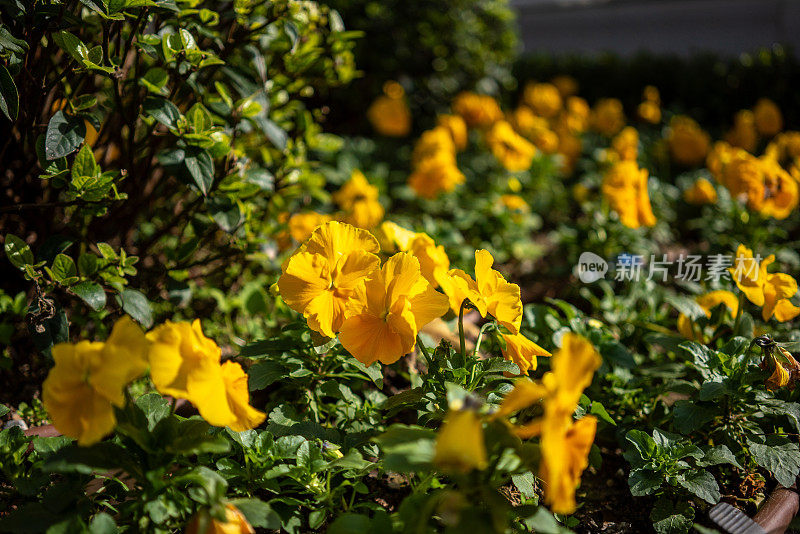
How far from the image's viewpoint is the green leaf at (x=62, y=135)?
149cm

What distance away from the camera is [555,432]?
0.96 metres

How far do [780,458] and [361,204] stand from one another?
1.76 metres

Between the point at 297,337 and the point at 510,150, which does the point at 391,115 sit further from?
the point at 297,337

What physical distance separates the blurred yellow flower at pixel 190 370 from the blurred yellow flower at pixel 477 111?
3.33 metres

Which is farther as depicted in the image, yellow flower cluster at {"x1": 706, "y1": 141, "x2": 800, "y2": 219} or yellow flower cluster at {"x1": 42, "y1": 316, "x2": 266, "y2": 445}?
yellow flower cluster at {"x1": 706, "y1": 141, "x2": 800, "y2": 219}

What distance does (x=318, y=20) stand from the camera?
84.4 inches

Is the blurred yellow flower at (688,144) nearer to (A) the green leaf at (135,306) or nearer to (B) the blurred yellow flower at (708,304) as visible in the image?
(B) the blurred yellow flower at (708,304)

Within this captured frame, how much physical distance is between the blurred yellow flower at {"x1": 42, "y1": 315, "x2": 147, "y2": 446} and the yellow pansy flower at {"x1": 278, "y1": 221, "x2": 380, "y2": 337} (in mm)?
389

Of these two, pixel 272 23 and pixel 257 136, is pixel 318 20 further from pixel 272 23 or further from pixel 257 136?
pixel 257 136

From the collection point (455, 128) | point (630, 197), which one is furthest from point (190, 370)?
point (455, 128)

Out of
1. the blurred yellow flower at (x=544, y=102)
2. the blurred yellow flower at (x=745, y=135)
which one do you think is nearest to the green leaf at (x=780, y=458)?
the blurred yellow flower at (x=745, y=135)

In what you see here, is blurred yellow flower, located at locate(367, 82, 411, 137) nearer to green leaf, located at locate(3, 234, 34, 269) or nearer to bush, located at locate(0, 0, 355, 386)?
bush, located at locate(0, 0, 355, 386)

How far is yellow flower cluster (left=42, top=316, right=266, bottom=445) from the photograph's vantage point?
1063mm

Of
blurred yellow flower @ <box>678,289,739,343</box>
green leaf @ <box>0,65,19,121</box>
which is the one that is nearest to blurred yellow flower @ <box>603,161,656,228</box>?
blurred yellow flower @ <box>678,289,739,343</box>
